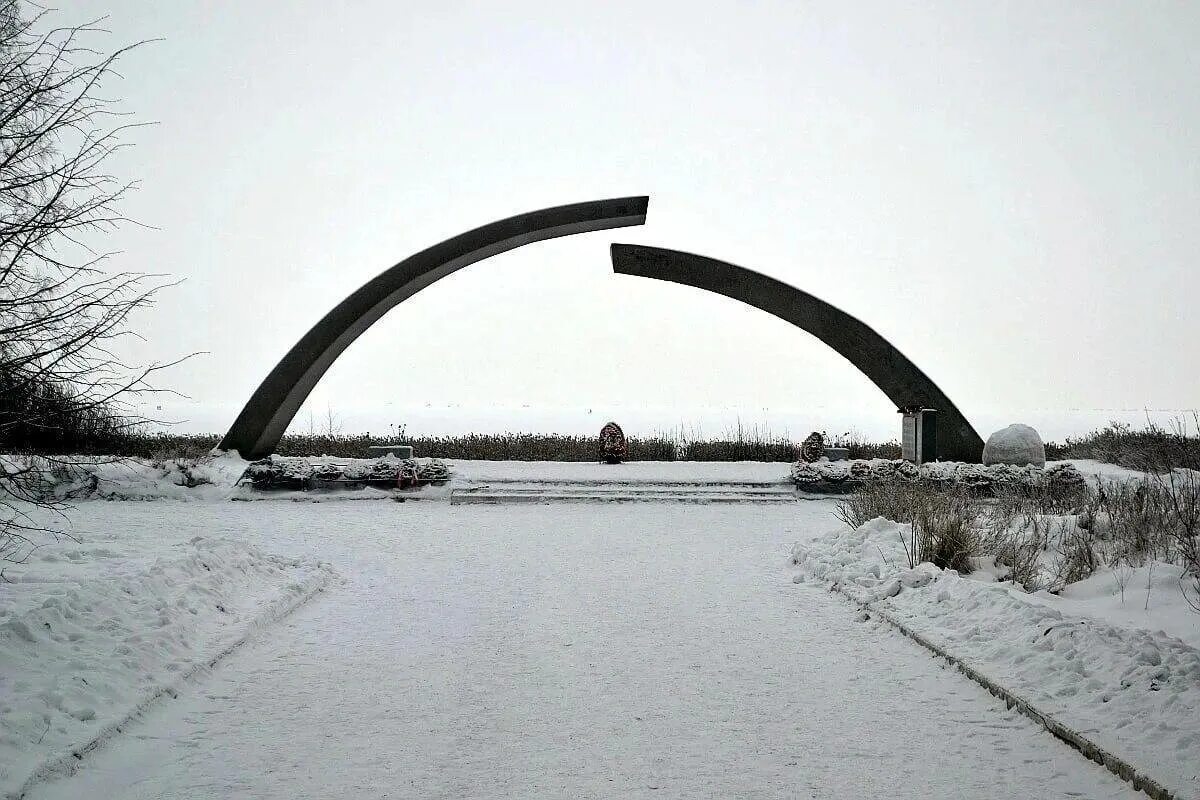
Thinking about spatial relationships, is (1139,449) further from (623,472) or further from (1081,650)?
(1081,650)

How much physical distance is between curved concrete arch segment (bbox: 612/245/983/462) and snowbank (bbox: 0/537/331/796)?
40.0 feet

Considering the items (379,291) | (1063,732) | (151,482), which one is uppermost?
(379,291)

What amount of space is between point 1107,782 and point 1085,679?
1.08 metres

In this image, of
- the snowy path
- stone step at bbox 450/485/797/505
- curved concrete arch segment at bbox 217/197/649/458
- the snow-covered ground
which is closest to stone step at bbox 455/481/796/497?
stone step at bbox 450/485/797/505

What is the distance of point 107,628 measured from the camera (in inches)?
212

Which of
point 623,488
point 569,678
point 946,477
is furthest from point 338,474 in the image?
point 569,678

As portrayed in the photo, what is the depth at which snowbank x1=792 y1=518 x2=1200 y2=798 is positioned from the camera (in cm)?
397

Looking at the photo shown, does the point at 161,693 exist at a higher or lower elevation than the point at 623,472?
lower

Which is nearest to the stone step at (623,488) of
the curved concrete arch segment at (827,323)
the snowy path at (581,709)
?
the curved concrete arch segment at (827,323)

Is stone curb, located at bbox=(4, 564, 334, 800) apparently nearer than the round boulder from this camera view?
Yes

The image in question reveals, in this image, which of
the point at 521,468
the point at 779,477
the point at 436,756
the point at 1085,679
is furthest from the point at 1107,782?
the point at 521,468

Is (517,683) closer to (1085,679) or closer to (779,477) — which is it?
(1085,679)

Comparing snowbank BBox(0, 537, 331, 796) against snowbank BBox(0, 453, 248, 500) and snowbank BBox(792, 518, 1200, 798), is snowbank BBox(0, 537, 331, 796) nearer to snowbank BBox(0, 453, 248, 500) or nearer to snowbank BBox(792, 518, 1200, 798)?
snowbank BBox(792, 518, 1200, 798)

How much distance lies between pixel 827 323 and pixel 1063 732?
579 inches
